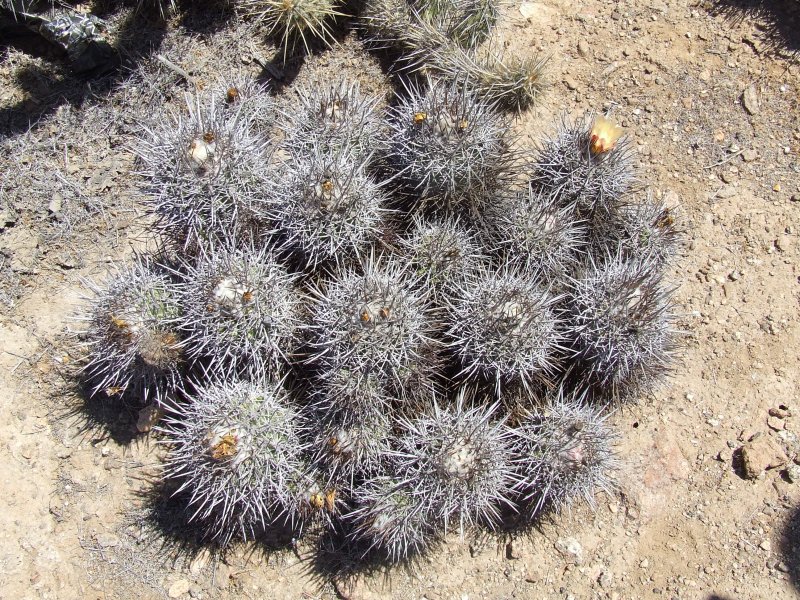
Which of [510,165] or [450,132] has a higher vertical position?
[450,132]

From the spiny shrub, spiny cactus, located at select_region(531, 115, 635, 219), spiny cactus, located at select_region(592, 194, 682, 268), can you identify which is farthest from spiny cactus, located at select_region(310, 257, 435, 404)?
spiny cactus, located at select_region(592, 194, 682, 268)

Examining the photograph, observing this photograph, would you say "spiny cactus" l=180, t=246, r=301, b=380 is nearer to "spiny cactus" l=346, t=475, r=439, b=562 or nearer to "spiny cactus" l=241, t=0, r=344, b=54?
"spiny cactus" l=346, t=475, r=439, b=562

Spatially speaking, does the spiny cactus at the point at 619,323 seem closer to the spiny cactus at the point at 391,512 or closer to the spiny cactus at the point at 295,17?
the spiny cactus at the point at 391,512

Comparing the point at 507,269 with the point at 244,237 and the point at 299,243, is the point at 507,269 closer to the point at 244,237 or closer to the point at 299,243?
the point at 299,243

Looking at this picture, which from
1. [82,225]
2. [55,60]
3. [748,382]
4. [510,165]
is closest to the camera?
[510,165]

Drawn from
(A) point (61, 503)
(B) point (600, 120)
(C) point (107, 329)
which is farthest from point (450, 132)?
(A) point (61, 503)

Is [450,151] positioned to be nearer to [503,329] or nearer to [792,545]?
[503,329]

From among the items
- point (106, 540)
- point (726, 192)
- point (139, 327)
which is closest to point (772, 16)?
point (726, 192)
